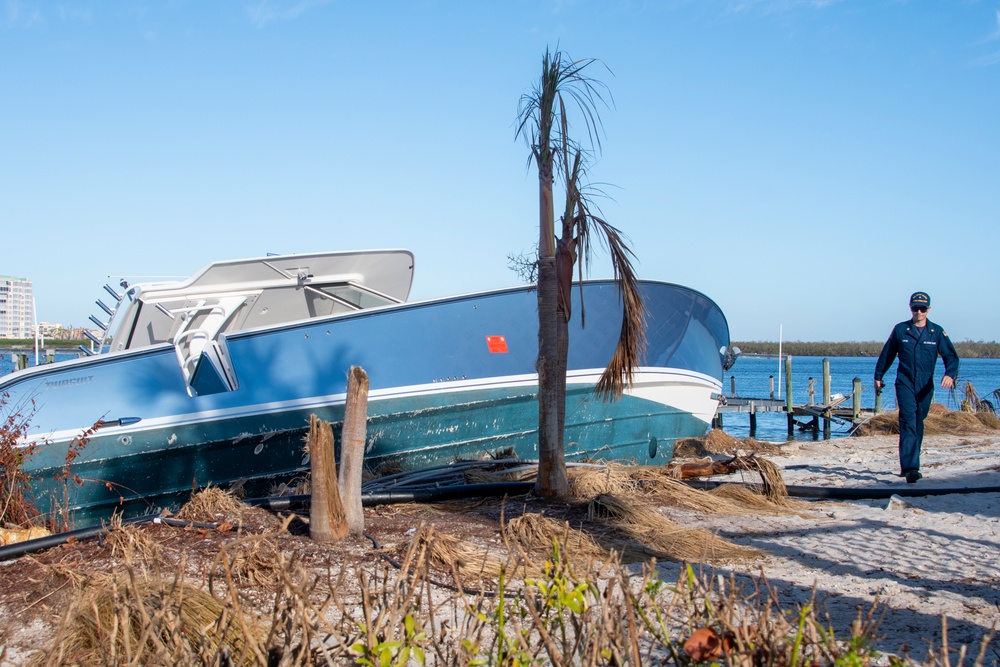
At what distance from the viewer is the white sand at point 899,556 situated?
3693 mm

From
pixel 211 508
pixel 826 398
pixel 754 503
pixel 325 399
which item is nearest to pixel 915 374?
pixel 754 503

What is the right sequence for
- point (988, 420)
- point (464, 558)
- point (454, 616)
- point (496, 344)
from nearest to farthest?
point (454, 616) → point (464, 558) → point (496, 344) → point (988, 420)

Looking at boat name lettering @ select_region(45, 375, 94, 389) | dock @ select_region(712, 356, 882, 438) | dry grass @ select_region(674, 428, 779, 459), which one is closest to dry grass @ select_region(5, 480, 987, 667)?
boat name lettering @ select_region(45, 375, 94, 389)

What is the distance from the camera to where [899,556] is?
4949mm

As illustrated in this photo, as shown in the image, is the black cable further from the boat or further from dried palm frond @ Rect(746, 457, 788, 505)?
the boat

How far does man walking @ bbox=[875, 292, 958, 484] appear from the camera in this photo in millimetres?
7621

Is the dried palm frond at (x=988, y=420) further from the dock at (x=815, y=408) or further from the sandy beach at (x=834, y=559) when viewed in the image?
the sandy beach at (x=834, y=559)

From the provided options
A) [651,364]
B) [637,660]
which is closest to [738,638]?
[637,660]

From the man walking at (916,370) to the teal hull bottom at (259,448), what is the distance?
118 inches

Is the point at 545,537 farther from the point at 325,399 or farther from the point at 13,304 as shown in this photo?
the point at 13,304

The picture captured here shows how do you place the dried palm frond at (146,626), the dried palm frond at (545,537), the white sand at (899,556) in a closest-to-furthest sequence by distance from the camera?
the dried palm frond at (146,626) → the white sand at (899,556) → the dried palm frond at (545,537)

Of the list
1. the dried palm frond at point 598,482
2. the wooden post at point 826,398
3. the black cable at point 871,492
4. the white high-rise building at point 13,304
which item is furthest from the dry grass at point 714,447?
the white high-rise building at point 13,304

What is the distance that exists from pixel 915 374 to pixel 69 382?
7.82m

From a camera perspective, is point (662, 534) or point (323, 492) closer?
point (323, 492)
